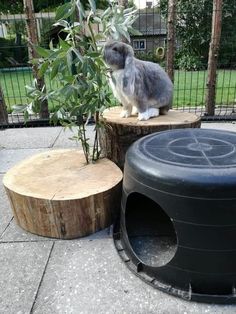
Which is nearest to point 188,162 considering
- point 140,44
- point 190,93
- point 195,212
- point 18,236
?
point 195,212

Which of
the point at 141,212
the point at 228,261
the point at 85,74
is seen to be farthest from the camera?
the point at 141,212

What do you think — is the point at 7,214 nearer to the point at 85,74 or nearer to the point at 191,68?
the point at 85,74

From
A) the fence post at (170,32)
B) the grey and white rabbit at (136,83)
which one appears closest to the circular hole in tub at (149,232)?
the grey and white rabbit at (136,83)

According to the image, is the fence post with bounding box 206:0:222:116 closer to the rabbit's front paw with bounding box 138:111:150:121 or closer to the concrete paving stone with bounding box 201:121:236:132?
the concrete paving stone with bounding box 201:121:236:132

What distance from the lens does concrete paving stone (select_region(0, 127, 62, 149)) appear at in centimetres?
552

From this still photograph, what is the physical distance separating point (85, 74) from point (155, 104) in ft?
3.99

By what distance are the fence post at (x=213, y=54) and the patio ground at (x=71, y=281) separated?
4223 mm

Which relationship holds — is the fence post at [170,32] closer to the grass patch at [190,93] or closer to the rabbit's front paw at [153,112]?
the grass patch at [190,93]

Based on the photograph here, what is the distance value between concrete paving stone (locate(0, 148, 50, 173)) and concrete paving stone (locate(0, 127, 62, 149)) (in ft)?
0.69

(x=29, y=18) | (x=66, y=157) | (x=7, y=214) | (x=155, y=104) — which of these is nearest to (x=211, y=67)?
(x=155, y=104)

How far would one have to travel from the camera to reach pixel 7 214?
11.2 ft

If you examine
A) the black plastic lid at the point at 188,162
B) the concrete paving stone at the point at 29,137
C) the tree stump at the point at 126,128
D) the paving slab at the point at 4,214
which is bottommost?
the concrete paving stone at the point at 29,137

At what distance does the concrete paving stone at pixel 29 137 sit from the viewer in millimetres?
5516

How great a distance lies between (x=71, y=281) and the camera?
2.42 meters
